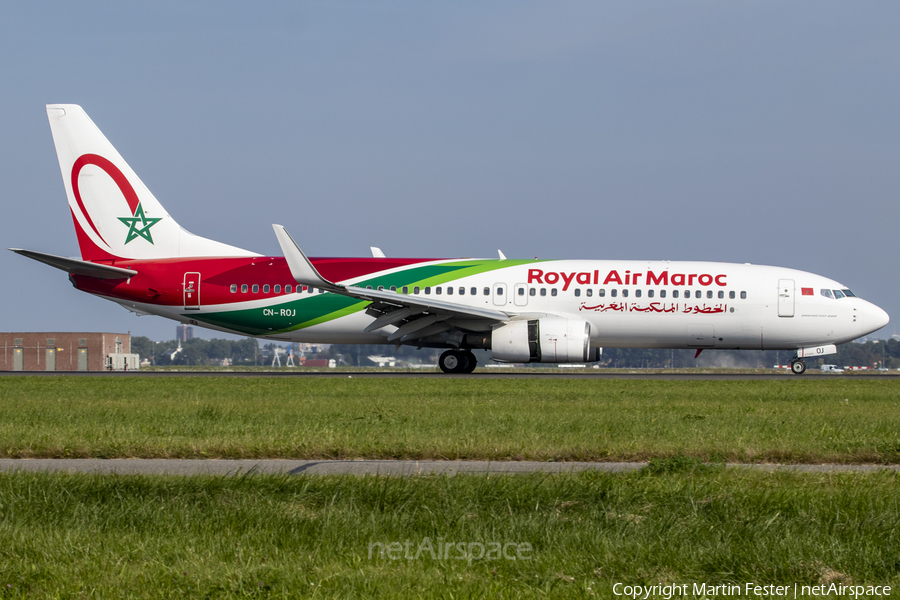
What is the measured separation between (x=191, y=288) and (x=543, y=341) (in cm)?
1238

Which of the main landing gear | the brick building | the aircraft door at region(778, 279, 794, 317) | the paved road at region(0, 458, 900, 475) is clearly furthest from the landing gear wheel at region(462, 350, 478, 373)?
the brick building

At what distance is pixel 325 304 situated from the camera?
1212 inches

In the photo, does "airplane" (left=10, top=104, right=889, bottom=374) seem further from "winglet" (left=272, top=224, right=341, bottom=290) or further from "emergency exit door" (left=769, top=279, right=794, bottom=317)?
"winglet" (left=272, top=224, right=341, bottom=290)

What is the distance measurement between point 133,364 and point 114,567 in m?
64.9

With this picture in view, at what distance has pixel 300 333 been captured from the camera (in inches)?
1241

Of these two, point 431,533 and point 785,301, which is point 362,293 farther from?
point 431,533

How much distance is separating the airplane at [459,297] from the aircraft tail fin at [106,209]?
0.17 feet

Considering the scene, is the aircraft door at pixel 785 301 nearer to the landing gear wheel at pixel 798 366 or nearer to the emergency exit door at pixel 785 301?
the emergency exit door at pixel 785 301

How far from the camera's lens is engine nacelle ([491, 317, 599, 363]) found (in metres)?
28.3

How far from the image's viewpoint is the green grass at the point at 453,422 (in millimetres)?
10695

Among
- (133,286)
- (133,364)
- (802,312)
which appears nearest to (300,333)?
(133,286)

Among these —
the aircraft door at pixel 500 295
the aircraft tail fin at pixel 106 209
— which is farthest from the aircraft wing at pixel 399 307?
the aircraft tail fin at pixel 106 209

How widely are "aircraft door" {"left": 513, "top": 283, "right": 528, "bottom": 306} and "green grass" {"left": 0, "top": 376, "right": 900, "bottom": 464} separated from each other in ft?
26.0

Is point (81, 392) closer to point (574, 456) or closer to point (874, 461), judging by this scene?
point (574, 456)
